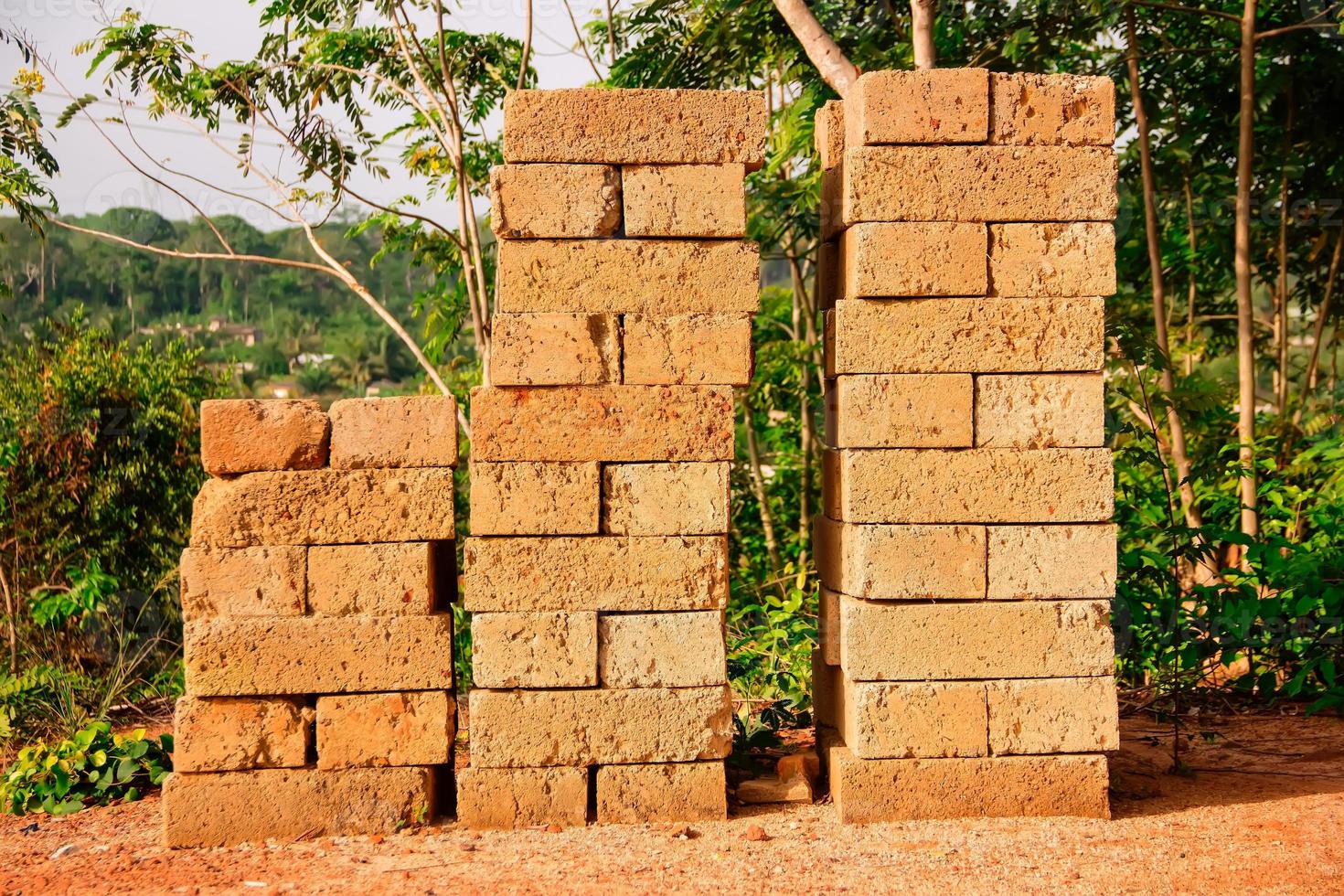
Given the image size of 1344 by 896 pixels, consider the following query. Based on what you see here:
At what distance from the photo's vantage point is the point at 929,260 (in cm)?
514

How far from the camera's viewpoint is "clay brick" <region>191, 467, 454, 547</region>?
519 cm

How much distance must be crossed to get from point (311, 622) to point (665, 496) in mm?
1609

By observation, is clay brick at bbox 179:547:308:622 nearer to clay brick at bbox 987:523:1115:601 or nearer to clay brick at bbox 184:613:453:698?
clay brick at bbox 184:613:453:698

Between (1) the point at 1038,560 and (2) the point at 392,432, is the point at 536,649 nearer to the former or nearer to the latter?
(2) the point at 392,432

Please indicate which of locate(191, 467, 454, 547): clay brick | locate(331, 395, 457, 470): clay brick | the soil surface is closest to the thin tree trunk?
the soil surface

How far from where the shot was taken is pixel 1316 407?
10.5 metres

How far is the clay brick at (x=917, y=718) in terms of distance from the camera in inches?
204

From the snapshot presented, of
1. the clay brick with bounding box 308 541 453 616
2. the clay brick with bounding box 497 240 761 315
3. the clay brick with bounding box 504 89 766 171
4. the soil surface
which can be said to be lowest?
the soil surface

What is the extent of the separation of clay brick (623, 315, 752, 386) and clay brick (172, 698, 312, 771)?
6.84 feet

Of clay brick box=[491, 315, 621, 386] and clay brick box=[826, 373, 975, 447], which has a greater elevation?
clay brick box=[491, 315, 621, 386]

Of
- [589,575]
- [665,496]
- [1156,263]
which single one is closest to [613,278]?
[665,496]

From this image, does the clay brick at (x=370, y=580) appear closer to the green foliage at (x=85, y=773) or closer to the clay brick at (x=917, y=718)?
the green foliage at (x=85, y=773)

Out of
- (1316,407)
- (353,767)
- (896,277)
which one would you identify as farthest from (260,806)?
(1316,407)

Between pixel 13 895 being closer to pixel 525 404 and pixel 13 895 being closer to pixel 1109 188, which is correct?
pixel 525 404
